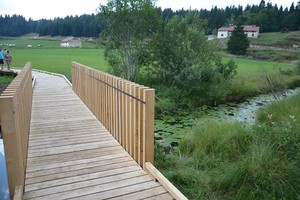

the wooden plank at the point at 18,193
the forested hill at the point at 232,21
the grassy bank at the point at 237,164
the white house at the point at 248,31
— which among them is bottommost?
the grassy bank at the point at 237,164

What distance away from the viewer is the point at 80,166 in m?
3.77

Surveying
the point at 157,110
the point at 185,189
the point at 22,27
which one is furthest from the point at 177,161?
the point at 22,27

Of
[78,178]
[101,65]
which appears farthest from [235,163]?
[101,65]

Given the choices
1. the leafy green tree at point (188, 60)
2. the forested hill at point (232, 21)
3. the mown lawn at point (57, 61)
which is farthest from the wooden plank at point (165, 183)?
the forested hill at point (232, 21)

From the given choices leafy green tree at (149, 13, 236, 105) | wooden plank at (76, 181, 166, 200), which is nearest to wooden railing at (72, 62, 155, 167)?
wooden plank at (76, 181, 166, 200)

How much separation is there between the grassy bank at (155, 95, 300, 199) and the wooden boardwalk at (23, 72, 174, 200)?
0.99m

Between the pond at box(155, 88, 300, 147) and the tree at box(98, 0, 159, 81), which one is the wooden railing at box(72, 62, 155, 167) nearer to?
the pond at box(155, 88, 300, 147)

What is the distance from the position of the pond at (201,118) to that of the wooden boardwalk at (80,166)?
7.52 ft

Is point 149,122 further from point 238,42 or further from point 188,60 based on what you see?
point 238,42

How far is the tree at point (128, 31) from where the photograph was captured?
12211 millimetres

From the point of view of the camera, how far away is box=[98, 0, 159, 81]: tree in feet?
40.1

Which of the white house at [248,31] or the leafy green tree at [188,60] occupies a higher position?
the white house at [248,31]

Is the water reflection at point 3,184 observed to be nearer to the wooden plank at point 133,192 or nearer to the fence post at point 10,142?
the fence post at point 10,142

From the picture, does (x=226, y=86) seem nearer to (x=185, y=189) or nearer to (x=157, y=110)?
(x=157, y=110)
